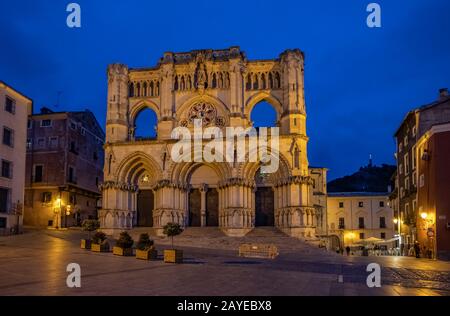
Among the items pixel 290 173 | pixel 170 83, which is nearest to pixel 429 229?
pixel 290 173

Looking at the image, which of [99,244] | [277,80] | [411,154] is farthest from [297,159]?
[99,244]

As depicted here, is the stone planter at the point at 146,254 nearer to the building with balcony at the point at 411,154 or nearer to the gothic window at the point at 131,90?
the building with balcony at the point at 411,154

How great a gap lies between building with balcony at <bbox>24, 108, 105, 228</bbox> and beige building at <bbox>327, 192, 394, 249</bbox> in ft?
137

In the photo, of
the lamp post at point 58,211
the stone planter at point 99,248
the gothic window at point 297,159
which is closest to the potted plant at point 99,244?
the stone planter at point 99,248

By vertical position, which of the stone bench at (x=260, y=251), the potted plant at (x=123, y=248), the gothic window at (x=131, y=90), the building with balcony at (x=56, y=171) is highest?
the gothic window at (x=131, y=90)

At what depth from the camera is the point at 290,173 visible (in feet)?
157

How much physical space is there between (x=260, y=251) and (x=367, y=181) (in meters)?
102

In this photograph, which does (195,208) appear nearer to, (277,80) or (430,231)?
(277,80)

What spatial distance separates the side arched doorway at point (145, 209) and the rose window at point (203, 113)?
933cm

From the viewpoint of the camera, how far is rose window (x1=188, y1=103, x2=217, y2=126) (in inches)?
2064

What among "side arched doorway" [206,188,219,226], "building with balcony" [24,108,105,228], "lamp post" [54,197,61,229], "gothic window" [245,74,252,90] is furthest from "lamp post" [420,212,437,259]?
"lamp post" [54,197,61,229]

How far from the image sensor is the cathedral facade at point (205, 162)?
4803 centimetres

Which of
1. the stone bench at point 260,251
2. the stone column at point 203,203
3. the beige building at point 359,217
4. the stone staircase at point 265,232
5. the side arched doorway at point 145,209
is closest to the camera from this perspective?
the stone bench at point 260,251

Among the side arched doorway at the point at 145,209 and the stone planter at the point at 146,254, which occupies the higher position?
the side arched doorway at the point at 145,209
